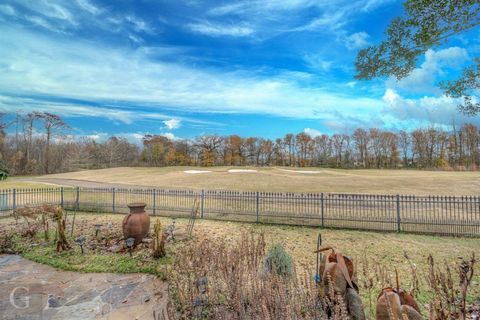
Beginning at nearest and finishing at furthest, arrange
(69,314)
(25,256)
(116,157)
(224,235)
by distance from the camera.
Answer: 1. (69,314)
2. (25,256)
3. (224,235)
4. (116,157)

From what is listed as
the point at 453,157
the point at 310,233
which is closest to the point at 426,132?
the point at 453,157

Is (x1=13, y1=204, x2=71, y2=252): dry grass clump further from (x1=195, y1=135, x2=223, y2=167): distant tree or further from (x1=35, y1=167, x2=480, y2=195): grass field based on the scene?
(x1=195, y1=135, x2=223, y2=167): distant tree

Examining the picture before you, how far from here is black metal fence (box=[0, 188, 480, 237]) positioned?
9.46 m

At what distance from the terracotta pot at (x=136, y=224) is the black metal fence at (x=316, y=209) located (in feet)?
15.2

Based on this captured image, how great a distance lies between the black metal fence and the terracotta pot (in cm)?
464

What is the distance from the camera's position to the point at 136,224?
22.6 feet

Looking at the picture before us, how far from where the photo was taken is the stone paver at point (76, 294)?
4.01 metres

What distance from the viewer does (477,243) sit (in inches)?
320

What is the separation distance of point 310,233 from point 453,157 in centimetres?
5592

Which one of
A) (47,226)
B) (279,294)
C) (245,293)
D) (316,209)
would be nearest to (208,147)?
(316,209)

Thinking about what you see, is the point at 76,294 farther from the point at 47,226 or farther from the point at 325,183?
the point at 325,183

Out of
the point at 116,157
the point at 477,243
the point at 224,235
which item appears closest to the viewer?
the point at 477,243

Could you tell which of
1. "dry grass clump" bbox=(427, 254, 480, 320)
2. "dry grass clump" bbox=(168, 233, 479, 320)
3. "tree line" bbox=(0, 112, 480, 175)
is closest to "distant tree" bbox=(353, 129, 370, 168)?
"tree line" bbox=(0, 112, 480, 175)

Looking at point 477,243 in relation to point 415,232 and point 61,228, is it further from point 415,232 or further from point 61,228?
point 61,228
